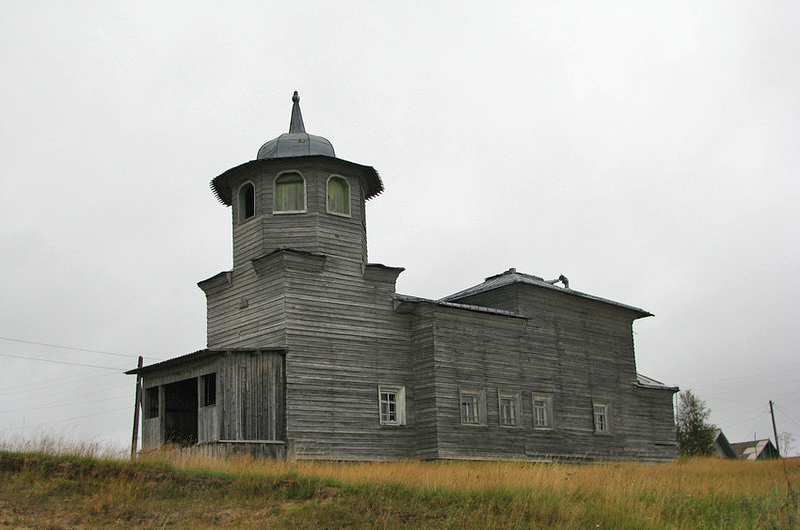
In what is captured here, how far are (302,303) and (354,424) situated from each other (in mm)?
3951

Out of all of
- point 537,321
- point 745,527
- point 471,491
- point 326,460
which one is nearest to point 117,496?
point 471,491

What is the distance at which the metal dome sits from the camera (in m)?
29.9

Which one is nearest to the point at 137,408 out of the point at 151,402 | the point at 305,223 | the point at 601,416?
the point at 151,402

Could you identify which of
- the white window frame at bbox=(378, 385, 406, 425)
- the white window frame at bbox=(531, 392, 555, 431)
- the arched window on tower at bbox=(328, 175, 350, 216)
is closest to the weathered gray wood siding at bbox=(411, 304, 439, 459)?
the white window frame at bbox=(378, 385, 406, 425)

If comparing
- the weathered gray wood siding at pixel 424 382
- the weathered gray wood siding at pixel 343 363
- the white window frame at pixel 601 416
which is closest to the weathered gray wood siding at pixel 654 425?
the white window frame at pixel 601 416

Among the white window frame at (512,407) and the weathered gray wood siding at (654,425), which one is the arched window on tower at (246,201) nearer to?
the white window frame at (512,407)

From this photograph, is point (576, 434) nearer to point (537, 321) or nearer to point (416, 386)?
point (537, 321)

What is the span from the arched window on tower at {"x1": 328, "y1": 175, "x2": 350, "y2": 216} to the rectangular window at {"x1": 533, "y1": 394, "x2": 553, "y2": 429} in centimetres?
931

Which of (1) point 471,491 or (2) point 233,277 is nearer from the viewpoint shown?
(1) point 471,491

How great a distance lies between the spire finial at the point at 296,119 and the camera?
3133 centimetres

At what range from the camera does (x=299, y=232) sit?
2867 cm

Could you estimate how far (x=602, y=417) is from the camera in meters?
34.2

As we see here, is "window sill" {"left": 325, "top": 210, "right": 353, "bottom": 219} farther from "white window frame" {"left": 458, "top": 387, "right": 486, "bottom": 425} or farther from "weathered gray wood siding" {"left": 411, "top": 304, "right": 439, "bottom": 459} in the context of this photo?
"white window frame" {"left": 458, "top": 387, "right": 486, "bottom": 425}

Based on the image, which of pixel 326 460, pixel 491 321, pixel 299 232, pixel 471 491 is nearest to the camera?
pixel 471 491
